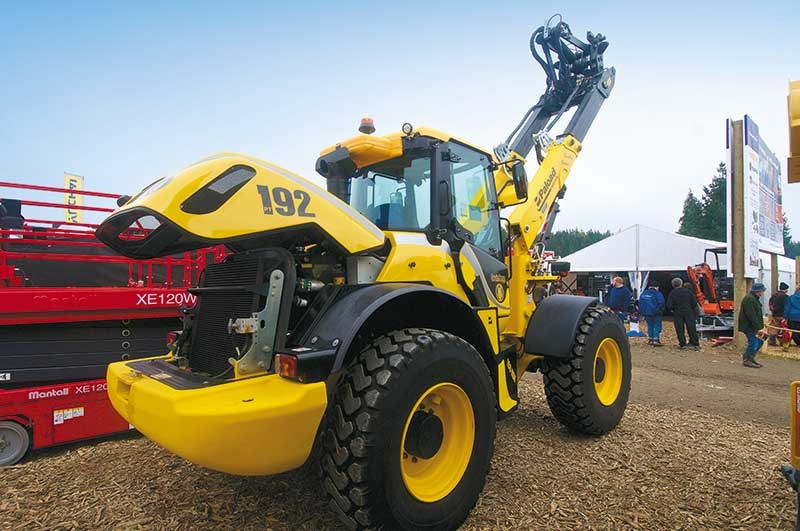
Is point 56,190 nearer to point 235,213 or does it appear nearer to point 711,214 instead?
point 235,213

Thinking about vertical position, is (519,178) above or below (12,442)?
above

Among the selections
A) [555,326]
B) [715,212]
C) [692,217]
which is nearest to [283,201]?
[555,326]

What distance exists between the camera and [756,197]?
11.1 m

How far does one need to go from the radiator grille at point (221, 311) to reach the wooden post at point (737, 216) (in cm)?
1112

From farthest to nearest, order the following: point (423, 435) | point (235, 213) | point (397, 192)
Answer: point (397, 192), point (423, 435), point (235, 213)

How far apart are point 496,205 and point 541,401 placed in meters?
2.56

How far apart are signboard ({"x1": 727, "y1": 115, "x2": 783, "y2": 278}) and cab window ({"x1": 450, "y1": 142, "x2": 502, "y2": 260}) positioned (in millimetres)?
9028

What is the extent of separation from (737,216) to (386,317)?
35.5ft

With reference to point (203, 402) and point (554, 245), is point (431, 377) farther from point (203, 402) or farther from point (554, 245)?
point (554, 245)

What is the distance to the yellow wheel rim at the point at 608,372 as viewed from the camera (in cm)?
443

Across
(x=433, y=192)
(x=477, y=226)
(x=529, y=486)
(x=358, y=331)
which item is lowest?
(x=529, y=486)

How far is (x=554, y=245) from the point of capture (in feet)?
240

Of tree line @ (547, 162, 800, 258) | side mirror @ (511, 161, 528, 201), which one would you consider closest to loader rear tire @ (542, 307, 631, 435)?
side mirror @ (511, 161, 528, 201)

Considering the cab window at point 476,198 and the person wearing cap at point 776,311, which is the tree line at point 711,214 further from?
the cab window at point 476,198
